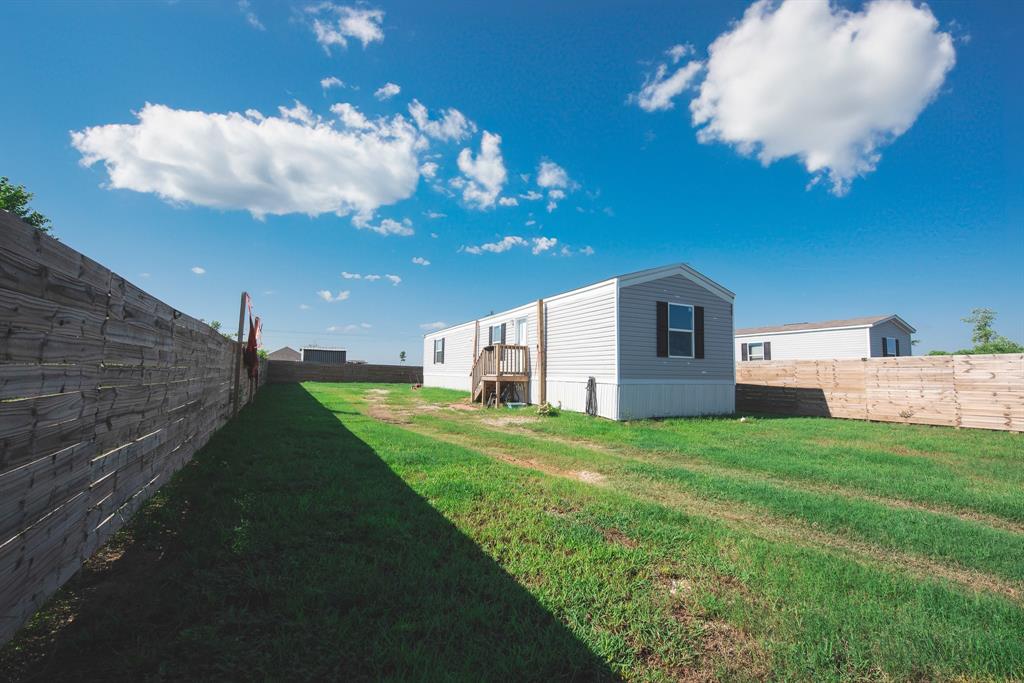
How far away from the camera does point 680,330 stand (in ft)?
42.0

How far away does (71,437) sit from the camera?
7.23 feet

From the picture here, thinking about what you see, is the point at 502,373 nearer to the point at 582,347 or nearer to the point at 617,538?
the point at 582,347

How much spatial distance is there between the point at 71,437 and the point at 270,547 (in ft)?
4.64

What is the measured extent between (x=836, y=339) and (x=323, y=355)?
46.3m

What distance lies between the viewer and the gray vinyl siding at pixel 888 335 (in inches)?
827

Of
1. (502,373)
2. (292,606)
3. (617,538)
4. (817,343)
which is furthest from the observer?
(817,343)

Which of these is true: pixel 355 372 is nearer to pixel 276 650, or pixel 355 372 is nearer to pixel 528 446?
pixel 528 446

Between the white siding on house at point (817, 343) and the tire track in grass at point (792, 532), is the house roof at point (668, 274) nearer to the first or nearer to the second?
the tire track in grass at point (792, 532)

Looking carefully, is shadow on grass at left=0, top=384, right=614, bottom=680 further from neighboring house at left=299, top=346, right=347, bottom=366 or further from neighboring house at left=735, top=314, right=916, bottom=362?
neighboring house at left=299, top=346, right=347, bottom=366

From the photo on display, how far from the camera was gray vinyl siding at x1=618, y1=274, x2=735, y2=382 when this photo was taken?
1173 centimetres

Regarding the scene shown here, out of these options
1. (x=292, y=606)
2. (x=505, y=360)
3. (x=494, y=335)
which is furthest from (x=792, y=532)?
(x=494, y=335)

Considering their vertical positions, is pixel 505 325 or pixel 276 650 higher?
pixel 505 325

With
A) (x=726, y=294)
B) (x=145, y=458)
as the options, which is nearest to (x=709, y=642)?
(x=145, y=458)

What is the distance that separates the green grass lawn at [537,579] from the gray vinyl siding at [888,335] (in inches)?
733
